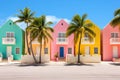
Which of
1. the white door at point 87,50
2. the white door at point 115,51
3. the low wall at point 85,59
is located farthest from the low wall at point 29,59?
the white door at point 115,51

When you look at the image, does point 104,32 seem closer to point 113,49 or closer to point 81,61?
point 113,49

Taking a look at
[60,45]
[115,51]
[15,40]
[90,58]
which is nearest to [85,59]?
[90,58]

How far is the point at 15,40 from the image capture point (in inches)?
2199

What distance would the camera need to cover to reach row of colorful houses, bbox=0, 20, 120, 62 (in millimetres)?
54531

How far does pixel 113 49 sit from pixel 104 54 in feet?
6.52

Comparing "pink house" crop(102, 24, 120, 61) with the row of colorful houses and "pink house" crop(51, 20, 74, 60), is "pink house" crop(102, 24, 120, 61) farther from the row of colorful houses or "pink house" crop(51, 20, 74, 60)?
"pink house" crop(51, 20, 74, 60)

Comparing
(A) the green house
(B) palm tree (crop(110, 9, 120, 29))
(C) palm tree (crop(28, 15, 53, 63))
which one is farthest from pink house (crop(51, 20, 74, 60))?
(B) palm tree (crop(110, 9, 120, 29))

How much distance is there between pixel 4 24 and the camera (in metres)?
56.6

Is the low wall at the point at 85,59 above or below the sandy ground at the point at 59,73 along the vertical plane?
above

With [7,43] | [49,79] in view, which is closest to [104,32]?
[7,43]

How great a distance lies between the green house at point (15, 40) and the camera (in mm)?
55906

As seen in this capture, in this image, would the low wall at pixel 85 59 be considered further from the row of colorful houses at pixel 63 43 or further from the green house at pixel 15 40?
the green house at pixel 15 40

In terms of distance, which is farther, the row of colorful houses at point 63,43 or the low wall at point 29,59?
the row of colorful houses at point 63,43

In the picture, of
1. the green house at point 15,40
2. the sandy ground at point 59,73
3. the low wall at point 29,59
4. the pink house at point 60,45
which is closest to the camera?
the sandy ground at point 59,73
